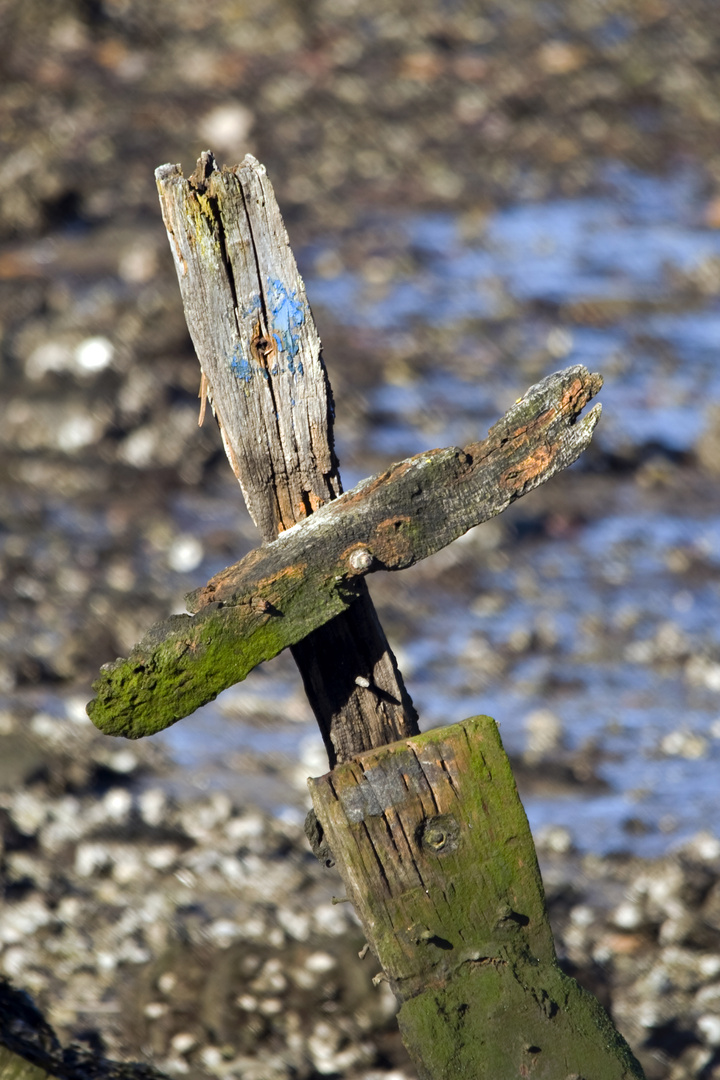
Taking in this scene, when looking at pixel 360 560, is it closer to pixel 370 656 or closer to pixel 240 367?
pixel 370 656

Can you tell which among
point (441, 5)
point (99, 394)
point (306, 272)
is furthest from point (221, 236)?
point (441, 5)

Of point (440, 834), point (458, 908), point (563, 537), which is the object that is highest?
point (563, 537)

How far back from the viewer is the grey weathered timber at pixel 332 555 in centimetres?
228

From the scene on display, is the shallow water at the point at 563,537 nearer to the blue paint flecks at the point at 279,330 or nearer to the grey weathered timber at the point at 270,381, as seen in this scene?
the grey weathered timber at the point at 270,381

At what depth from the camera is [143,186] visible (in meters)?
9.29

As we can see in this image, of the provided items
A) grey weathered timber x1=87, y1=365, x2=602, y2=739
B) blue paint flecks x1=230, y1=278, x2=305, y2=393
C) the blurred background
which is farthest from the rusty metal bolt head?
the blurred background

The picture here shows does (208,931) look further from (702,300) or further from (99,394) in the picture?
(702,300)

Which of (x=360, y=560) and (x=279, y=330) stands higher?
(x=279, y=330)

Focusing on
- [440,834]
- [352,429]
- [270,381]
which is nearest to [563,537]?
[352,429]

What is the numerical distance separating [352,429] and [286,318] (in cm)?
503

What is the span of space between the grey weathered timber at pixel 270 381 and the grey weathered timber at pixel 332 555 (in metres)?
0.12

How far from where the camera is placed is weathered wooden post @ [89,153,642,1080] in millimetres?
2295

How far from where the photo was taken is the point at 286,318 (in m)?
2.34

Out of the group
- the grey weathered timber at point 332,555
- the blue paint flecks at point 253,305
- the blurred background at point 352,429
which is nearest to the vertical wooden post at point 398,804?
the blue paint flecks at point 253,305
